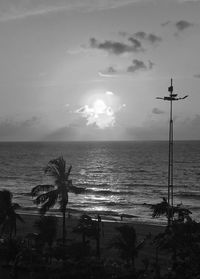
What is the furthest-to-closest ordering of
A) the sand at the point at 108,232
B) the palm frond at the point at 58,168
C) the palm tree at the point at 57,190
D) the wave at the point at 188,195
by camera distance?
the wave at the point at 188,195 → the sand at the point at 108,232 → the palm frond at the point at 58,168 → the palm tree at the point at 57,190

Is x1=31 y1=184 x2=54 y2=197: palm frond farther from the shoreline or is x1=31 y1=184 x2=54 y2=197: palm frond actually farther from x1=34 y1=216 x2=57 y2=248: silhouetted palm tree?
the shoreline

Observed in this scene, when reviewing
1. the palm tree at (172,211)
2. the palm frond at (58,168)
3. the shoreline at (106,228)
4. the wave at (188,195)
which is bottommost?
the shoreline at (106,228)

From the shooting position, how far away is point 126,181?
12262 cm

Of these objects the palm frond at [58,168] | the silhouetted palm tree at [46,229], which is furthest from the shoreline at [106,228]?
the palm frond at [58,168]

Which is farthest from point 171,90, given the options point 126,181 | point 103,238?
point 126,181

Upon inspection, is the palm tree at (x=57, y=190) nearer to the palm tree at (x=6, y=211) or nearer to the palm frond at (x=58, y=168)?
the palm frond at (x=58, y=168)

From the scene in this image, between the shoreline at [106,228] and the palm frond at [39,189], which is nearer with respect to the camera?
the palm frond at [39,189]

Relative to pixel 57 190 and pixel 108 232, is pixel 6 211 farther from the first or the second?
pixel 108 232

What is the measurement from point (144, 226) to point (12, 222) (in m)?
25.5

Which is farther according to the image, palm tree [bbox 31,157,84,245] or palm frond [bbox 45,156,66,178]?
palm frond [bbox 45,156,66,178]

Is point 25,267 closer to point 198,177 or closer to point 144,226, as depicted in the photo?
point 144,226

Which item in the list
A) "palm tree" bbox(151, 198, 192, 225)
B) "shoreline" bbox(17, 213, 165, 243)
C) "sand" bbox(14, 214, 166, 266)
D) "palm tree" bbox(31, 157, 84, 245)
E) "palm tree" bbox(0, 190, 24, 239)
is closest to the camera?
"palm tree" bbox(151, 198, 192, 225)

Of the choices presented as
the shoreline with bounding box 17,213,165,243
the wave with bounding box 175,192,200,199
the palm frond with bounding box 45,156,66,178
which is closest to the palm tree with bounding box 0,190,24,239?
the palm frond with bounding box 45,156,66,178

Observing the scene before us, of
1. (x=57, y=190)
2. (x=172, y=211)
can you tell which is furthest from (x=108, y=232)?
(x=172, y=211)
